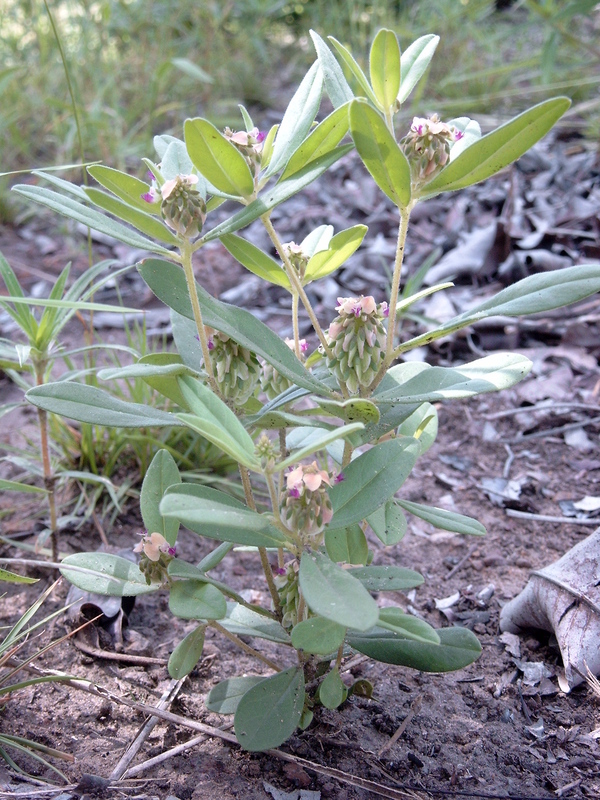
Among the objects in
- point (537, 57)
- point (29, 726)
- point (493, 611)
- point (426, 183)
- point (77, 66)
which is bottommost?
point (493, 611)

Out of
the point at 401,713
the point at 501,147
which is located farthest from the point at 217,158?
the point at 401,713

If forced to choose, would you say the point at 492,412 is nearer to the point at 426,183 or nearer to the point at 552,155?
the point at 426,183

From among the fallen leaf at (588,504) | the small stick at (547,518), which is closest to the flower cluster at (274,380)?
the small stick at (547,518)

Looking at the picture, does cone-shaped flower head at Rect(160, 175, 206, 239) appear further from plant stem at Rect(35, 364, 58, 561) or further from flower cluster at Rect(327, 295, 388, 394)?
plant stem at Rect(35, 364, 58, 561)

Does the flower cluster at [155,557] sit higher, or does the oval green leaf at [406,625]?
the flower cluster at [155,557]

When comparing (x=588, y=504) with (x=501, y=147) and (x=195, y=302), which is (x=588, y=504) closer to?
(x=501, y=147)

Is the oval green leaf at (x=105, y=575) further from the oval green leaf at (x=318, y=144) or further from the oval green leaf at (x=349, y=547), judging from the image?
the oval green leaf at (x=318, y=144)

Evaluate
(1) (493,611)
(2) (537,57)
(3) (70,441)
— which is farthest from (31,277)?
(2) (537,57)
